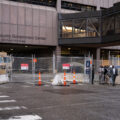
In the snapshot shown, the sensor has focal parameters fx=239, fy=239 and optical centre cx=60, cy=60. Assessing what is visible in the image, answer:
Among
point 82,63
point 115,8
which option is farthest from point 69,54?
point 82,63

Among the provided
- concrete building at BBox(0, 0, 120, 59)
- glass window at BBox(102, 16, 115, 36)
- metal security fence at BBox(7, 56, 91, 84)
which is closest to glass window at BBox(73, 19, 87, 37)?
concrete building at BBox(0, 0, 120, 59)

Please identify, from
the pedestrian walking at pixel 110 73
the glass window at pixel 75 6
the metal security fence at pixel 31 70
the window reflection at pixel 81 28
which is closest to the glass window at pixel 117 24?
the window reflection at pixel 81 28

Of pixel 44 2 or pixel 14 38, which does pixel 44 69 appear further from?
pixel 44 2

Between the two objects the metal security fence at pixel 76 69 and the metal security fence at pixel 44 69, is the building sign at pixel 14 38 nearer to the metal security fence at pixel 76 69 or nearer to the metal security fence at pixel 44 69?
the metal security fence at pixel 44 69

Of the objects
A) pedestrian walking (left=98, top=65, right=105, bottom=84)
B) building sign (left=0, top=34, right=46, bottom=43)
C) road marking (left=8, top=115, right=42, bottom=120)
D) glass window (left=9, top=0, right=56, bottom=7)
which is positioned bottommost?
road marking (left=8, top=115, right=42, bottom=120)

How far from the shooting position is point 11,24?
3538cm

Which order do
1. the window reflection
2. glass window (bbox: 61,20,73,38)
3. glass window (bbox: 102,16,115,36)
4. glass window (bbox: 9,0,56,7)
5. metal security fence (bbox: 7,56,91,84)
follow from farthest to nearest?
glass window (bbox: 61,20,73,38) < glass window (bbox: 9,0,56,7) < the window reflection < glass window (bbox: 102,16,115,36) < metal security fence (bbox: 7,56,91,84)

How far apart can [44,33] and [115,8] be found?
11.8 meters

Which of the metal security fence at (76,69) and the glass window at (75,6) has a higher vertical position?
the glass window at (75,6)

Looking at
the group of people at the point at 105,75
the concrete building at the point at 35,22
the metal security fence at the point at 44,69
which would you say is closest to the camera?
the group of people at the point at 105,75

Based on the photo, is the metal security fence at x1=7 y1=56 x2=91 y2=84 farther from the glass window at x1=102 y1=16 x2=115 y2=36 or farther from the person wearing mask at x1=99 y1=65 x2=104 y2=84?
the glass window at x1=102 y1=16 x2=115 y2=36

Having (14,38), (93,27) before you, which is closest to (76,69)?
(93,27)

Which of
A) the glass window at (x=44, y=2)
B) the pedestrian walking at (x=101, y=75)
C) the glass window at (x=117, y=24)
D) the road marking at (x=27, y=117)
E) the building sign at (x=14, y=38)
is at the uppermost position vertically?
the glass window at (x=44, y=2)

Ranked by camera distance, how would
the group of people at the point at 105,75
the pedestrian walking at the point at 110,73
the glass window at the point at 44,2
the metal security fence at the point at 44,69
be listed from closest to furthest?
the pedestrian walking at the point at 110,73 < the group of people at the point at 105,75 < the metal security fence at the point at 44,69 < the glass window at the point at 44,2
